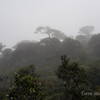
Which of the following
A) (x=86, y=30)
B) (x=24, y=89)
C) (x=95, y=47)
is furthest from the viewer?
(x=86, y=30)

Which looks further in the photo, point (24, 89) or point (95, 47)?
point (95, 47)

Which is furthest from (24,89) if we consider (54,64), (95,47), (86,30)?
(86,30)

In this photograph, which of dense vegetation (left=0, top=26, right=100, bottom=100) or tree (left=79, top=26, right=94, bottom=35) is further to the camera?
tree (left=79, top=26, right=94, bottom=35)

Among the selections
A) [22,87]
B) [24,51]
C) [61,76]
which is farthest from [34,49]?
[22,87]

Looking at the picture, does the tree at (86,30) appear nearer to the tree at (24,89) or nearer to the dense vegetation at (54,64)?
the dense vegetation at (54,64)

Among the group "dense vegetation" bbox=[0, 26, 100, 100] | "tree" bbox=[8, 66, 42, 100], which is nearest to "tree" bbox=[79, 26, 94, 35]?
"dense vegetation" bbox=[0, 26, 100, 100]

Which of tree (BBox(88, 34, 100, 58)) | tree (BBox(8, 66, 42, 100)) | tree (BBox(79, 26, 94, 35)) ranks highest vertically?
tree (BBox(79, 26, 94, 35))

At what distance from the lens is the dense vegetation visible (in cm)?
2356

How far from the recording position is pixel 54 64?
54.0 m

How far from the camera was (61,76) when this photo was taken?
78.7ft

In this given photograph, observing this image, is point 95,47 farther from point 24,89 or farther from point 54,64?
point 24,89

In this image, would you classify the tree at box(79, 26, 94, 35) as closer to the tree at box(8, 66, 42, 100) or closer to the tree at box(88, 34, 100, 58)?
the tree at box(88, 34, 100, 58)

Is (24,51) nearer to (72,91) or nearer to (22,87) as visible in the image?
(72,91)

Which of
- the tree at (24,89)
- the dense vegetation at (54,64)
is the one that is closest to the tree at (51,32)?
the dense vegetation at (54,64)
